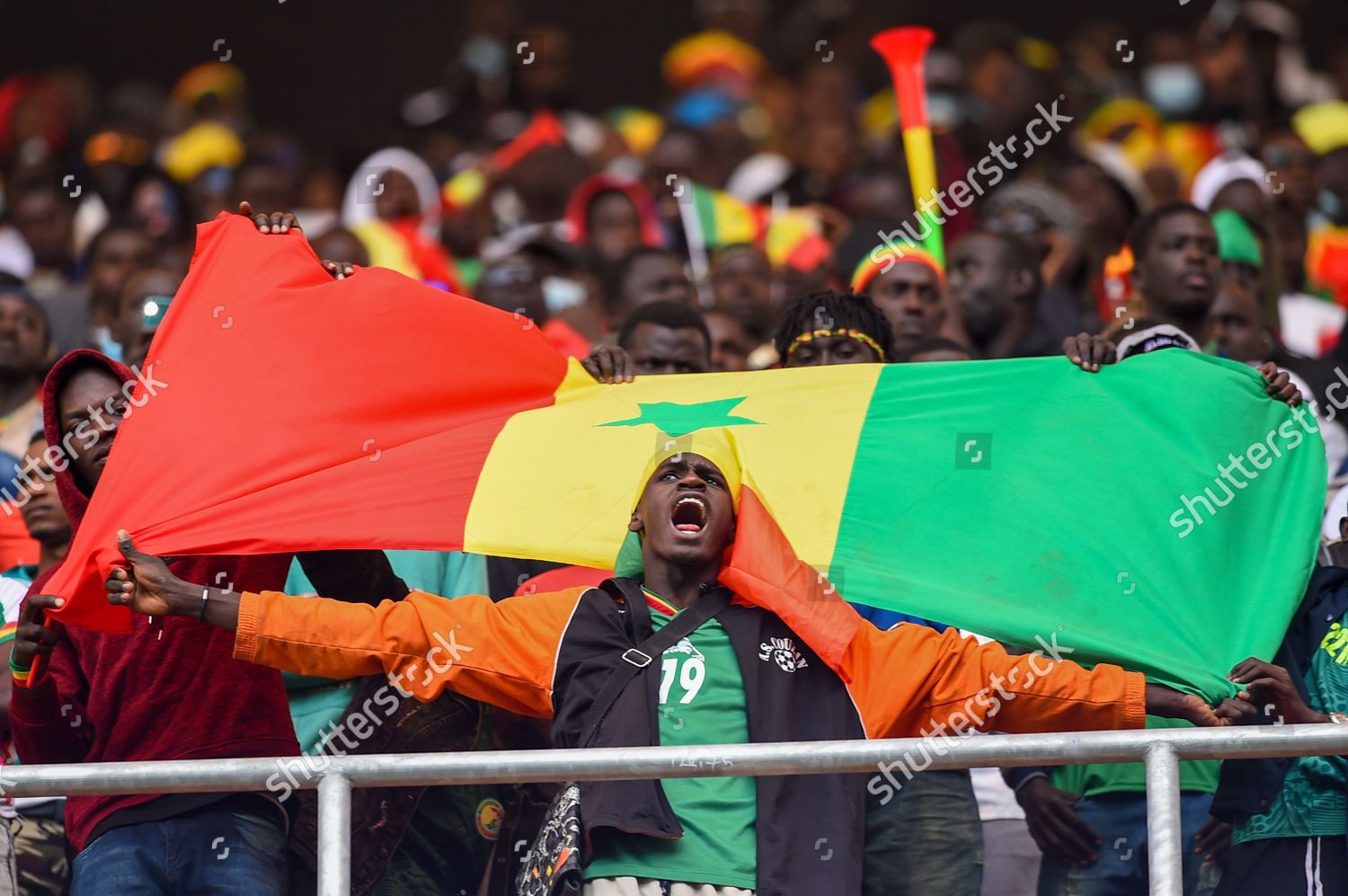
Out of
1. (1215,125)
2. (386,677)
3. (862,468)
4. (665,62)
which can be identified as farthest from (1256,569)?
(665,62)

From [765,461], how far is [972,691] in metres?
1.34

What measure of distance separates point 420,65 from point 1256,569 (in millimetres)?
11492

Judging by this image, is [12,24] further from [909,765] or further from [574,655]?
[909,765]

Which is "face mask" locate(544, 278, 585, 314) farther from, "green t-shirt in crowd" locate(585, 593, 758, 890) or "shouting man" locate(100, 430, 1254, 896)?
"green t-shirt in crowd" locate(585, 593, 758, 890)

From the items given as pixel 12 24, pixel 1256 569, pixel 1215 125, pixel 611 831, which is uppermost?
pixel 12 24

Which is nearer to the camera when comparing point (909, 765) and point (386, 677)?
point (909, 765)

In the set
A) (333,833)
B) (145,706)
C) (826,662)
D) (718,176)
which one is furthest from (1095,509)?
(718,176)

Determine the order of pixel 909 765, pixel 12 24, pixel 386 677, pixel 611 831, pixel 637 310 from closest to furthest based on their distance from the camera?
1. pixel 909 765
2. pixel 611 831
3. pixel 386 677
4. pixel 637 310
5. pixel 12 24

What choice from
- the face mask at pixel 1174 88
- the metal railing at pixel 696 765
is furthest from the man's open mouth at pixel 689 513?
the face mask at pixel 1174 88

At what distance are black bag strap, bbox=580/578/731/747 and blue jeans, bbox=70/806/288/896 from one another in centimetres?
101

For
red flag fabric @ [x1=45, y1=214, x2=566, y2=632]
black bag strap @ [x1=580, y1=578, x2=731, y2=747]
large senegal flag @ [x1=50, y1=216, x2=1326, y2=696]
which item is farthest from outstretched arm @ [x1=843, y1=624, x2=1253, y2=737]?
red flag fabric @ [x1=45, y1=214, x2=566, y2=632]

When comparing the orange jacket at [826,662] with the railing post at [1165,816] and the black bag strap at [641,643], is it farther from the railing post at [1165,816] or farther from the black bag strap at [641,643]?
the railing post at [1165,816]

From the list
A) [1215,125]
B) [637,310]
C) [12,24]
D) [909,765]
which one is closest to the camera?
[909,765]

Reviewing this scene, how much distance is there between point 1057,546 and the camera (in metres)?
7.55
